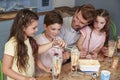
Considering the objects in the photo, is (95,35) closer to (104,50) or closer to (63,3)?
(104,50)

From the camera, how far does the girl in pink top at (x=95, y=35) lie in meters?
1.93

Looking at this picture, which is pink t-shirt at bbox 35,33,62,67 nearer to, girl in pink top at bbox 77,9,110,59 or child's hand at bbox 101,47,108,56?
girl in pink top at bbox 77,9,110,59

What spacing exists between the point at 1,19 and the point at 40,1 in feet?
3.01

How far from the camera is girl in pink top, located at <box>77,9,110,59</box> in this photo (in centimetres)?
193

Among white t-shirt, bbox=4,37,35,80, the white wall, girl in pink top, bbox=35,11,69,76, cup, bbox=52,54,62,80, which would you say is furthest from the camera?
the white wall

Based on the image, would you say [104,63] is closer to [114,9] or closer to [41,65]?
[41,65]

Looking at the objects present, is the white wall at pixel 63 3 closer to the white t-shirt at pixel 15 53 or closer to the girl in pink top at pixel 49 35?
the girl in pink top at pixel 49 35

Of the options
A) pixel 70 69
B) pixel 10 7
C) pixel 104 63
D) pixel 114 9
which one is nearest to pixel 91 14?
pixel 104 63

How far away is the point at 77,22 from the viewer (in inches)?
74.9

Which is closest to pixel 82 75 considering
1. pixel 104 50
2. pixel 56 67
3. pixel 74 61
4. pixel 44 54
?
pixel 74 61

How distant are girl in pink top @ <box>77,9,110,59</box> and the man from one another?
69 millimetres

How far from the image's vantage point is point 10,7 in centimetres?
357

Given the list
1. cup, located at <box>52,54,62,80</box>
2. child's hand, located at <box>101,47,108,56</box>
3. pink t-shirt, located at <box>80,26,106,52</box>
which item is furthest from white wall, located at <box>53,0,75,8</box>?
cup, located at <box>52,54,62,80</box>

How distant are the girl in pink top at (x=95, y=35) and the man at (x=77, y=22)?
0.23ft
